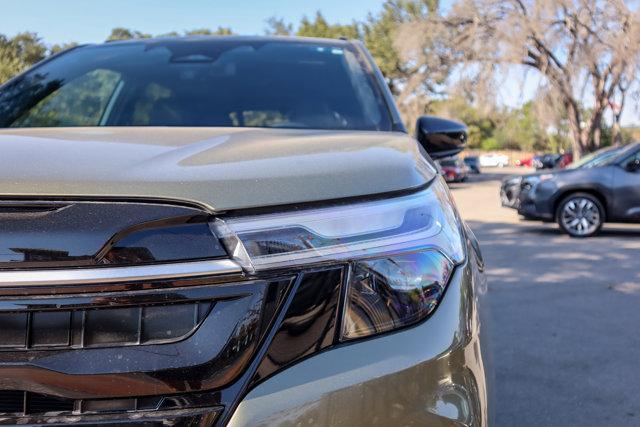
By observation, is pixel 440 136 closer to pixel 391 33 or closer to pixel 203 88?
pixel 203 88

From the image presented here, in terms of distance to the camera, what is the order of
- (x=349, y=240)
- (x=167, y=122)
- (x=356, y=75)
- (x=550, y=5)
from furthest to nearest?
1. (x=550, y=5)
2. (x=356, y=75)
3. (x=167, y=122)
4. (x=349, y=240)

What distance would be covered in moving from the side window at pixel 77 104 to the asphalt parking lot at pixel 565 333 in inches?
77.9

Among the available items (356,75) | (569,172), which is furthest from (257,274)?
(569,172)

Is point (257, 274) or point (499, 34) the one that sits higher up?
point (257, 274)

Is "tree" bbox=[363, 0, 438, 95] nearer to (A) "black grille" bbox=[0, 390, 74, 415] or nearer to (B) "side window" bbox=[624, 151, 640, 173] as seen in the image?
(B) "side window" bbox=[624, 151, 640, 173]

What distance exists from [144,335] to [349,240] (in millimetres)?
455

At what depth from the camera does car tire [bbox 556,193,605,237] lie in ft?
35.1

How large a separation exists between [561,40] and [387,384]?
28.3m

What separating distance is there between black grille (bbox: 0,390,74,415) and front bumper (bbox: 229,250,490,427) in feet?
1.06

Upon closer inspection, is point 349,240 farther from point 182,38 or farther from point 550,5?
point 550,5

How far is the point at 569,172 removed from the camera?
11008 mm

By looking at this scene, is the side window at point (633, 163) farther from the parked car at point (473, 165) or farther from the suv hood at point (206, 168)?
the parked car at point (473, 165)

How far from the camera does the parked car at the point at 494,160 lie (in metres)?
77.6

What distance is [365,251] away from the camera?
138cm
